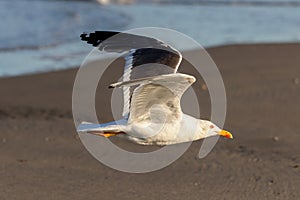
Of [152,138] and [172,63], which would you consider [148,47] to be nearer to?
[172,63]

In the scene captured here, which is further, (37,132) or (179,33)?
(179,33)

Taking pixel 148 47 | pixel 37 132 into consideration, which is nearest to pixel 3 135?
pixel 37 132

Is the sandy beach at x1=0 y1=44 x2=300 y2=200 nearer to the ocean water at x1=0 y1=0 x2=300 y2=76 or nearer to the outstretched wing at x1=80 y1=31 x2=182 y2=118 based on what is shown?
the outstretched wing at x1=80 y1=31 x2=182 y2=118

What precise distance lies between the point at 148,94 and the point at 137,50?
384 mm

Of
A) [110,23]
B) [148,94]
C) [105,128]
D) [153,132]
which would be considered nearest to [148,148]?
[153,132]

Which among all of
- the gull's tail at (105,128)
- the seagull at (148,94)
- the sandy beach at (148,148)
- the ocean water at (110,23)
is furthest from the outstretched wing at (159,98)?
the ocean water at (110,23)

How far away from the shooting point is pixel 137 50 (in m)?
5.83

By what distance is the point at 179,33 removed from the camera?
51.5ft

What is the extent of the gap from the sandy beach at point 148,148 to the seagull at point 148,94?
2.08 feet

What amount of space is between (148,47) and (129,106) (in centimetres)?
60

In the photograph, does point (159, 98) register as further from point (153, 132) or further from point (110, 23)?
point (110, 23)

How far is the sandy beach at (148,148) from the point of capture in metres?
6.43

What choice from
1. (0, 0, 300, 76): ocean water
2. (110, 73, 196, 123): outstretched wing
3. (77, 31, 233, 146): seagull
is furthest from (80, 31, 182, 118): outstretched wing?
(0, 0, 300, 76): ocean water

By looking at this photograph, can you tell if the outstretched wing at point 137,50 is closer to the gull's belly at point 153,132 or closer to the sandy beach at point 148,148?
the gull's belly at point 153,132
